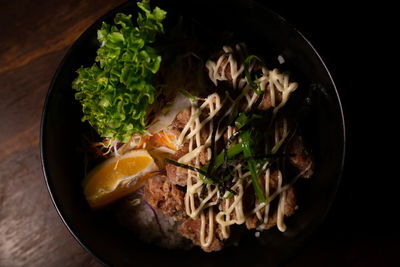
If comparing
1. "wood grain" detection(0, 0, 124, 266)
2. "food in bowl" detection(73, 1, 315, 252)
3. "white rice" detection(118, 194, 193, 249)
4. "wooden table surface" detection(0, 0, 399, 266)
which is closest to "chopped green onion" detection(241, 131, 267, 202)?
"food in bowl" detection(73, 1, 315, 252)

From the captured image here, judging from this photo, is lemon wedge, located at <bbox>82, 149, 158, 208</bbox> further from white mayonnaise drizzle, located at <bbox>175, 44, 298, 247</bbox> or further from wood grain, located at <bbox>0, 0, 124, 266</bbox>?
wood grain, located at <bbox>0, 0, 124, 266</bbox>

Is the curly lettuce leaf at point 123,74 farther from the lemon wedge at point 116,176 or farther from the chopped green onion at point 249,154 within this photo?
the chopped green onion at point 249,154

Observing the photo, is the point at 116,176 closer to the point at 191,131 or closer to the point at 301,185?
the point at 191,131

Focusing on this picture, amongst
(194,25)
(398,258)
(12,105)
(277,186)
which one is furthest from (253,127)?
(12,105)

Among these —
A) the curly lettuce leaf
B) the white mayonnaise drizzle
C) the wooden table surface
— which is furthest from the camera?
the wooden table surface

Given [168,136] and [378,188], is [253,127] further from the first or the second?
[378,188]

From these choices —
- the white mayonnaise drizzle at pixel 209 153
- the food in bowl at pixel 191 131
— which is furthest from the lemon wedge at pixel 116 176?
the white mayonnaise drizzle at pixel 209 153

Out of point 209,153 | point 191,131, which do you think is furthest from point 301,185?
point 191,131
